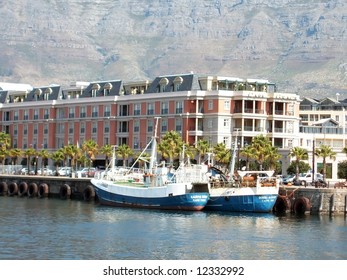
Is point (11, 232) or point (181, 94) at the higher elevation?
point (181, 94)

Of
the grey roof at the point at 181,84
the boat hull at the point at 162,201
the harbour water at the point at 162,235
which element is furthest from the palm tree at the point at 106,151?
the harbour water at the point at 162,235

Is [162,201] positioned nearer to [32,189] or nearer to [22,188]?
[32,189]

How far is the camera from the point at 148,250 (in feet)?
314

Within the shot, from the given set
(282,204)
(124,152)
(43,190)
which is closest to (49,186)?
(43,190)

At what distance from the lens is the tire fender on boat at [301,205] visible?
135000mm

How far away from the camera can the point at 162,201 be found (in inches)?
5620

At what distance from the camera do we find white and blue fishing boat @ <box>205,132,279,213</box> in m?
137

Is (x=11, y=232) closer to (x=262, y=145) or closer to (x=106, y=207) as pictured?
(x=106, y=207)

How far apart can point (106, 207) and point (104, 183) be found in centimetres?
573

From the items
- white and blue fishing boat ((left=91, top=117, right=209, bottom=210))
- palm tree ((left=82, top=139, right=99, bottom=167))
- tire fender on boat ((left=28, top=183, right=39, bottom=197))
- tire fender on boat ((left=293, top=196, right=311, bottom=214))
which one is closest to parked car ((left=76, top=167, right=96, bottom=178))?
palm tree ((left=82, top=139, right=99, bottom=167))

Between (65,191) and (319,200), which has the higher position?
(65,191)

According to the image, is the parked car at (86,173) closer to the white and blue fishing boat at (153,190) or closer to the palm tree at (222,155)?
the white and blue fishing boat at (153,190)

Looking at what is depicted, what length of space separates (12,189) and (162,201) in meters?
44.8
